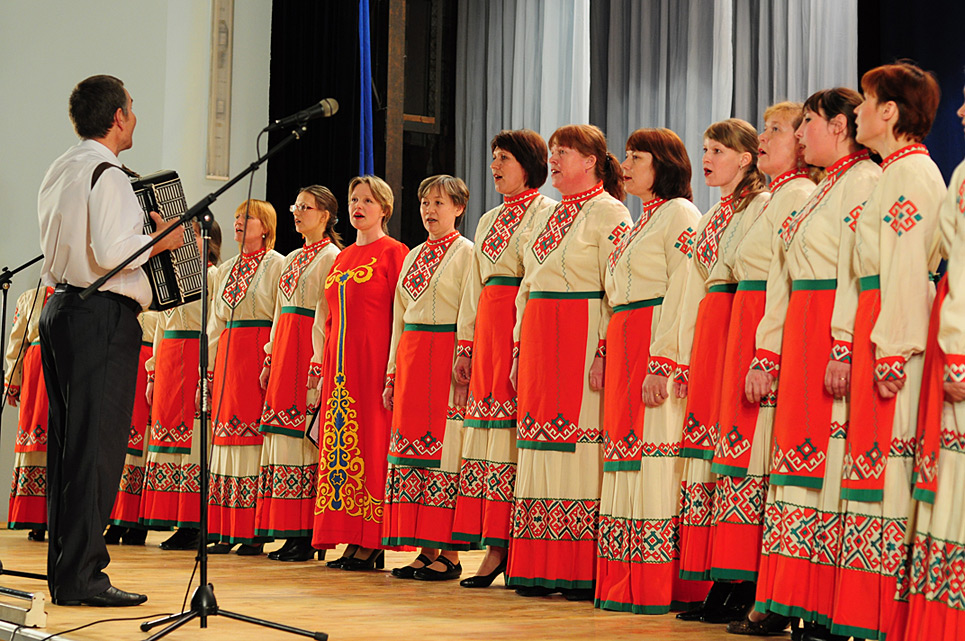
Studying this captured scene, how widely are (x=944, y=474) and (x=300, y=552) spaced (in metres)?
3.41

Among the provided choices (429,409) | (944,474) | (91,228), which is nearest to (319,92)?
(429,409)

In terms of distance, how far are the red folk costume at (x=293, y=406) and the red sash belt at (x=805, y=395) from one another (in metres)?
2.66

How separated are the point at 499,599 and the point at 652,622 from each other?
699mm

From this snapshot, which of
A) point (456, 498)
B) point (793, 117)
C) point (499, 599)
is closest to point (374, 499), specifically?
point (456, 498)

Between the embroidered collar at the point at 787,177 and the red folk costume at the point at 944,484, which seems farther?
the embroidered collar at the point at 787,177

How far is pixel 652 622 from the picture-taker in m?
3.60

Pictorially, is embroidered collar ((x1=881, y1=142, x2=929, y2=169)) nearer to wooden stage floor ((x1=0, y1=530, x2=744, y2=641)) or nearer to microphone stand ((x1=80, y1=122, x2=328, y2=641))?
wooden stage floor ((x1=0, y1=530, x2=744, y2=641))

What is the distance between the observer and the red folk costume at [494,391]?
4.38m

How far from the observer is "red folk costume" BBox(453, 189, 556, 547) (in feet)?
14.4

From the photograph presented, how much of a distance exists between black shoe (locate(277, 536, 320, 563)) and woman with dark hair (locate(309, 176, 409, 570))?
263mm

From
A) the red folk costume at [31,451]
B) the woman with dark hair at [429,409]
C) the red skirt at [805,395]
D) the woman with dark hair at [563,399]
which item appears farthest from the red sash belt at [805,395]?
the red folk costume at [31,451]

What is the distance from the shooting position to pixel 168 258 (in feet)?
12.2

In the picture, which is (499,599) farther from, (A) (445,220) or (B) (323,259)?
(B) (323,259)

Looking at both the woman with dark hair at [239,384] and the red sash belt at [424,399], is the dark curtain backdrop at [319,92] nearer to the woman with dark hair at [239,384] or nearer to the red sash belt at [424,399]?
the woman with dark hair at [239,384]
